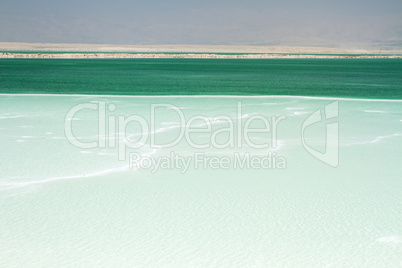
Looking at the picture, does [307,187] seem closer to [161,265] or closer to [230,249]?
[230,249]

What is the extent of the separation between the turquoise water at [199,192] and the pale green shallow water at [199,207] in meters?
0.01

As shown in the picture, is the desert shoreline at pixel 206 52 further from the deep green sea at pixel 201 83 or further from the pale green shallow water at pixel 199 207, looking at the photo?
the pale green shallow water at pixel 199 207

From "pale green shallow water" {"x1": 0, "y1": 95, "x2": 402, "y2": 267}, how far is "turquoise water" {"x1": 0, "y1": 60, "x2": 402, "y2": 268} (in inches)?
0.5

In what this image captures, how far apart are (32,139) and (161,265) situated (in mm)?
4319

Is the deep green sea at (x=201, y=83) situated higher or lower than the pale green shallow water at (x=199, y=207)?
higher

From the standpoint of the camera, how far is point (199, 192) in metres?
4.87

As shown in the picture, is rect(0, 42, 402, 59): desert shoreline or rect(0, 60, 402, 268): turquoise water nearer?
rect(0, 60, 402, 268): turquoise water

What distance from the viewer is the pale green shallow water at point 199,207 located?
3.50m

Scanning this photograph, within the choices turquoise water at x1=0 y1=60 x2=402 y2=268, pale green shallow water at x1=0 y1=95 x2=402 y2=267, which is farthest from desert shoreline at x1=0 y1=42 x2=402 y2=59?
pale green shallow water at x1=0 y1=95 x2=402 y2=267

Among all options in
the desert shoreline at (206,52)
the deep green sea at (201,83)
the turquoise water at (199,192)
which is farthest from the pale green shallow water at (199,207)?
the desert shoreline at (206,52)

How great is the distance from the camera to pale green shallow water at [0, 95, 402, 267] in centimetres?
350

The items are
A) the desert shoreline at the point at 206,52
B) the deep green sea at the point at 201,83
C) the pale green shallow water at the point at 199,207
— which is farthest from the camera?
the desert shoreline at the point at 206,52

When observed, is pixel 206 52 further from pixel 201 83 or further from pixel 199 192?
pixel 199 192

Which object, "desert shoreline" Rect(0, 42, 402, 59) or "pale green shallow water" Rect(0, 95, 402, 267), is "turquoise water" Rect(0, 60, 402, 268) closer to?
"pale green shallow water" Rect(0, 95, 402, 267)
